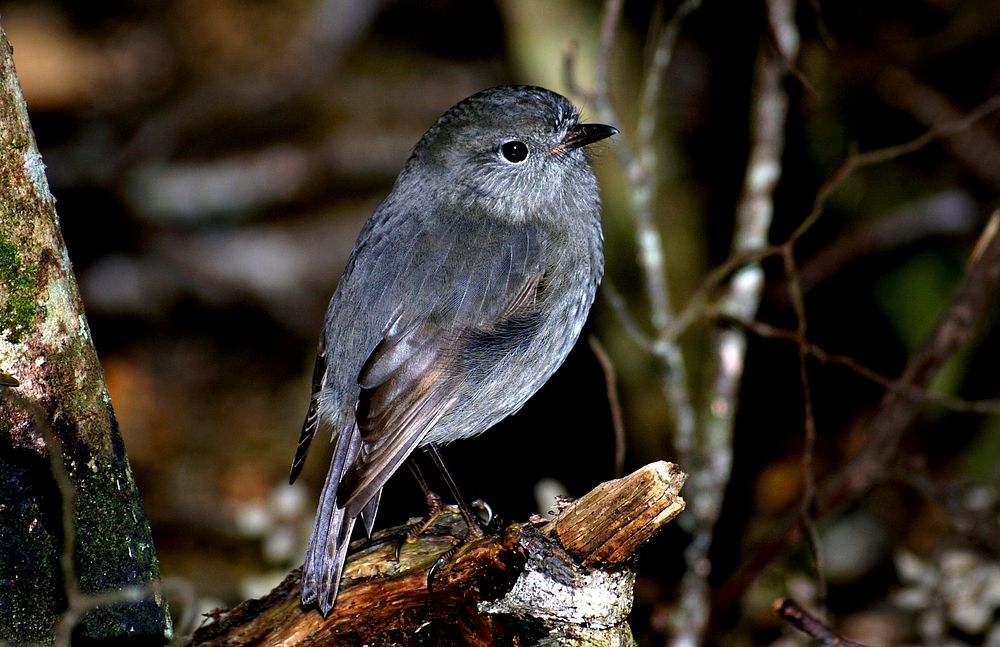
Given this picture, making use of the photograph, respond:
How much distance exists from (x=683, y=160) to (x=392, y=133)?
3593mm

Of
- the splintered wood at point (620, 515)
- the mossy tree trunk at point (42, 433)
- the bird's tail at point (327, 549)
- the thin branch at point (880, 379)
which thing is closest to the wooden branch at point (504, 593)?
the splintered wood at point (620, 515)

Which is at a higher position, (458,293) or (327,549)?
(458,293)

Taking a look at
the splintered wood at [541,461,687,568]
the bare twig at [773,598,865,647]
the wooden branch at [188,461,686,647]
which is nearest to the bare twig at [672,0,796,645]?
the bare twig at [773,598,865,647]

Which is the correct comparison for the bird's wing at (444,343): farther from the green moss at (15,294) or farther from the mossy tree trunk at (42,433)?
the green moss at (15,294)

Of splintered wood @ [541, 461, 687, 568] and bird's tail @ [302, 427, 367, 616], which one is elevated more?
splintered wood @ [541, 461, 687, 568]

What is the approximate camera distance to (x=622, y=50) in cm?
621

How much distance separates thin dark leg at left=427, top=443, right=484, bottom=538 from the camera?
13.1 ft

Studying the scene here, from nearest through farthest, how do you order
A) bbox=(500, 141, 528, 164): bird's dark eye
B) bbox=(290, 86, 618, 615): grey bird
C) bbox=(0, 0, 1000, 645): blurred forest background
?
bbox=(290, 86, 618, 615): grey bird → bbox=(500, 141, 528, 164): bird's dark eye → bbox=(0, 0, 1000, 645): blurred forest background

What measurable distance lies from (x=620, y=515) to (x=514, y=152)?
190 cm

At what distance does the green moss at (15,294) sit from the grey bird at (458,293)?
4.03 ft

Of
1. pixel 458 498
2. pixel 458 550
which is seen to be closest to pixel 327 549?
pixel 458 550

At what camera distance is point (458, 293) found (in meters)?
4.11

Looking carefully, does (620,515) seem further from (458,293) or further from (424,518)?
(458,293)

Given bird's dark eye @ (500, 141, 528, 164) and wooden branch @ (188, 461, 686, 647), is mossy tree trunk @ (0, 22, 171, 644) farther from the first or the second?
bird's dark eye @ (500, 141, 528, 164)
